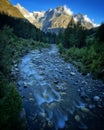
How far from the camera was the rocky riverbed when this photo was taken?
8.91 m

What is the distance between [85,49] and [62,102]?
21720mm

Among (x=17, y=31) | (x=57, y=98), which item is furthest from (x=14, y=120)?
(x=17, y=31)

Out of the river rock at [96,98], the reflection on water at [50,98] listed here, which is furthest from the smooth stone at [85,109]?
the river rock at [96,98]

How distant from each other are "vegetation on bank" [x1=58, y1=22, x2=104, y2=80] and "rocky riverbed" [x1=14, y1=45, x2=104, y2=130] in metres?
2.78

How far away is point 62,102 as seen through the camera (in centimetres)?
1158

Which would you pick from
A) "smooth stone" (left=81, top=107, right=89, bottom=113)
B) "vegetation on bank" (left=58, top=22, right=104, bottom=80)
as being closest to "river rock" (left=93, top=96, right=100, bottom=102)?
"smooth stone" (left=81, top=107, right=89, bottom=113)

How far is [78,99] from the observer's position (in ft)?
40.6

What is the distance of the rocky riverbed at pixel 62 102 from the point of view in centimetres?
891

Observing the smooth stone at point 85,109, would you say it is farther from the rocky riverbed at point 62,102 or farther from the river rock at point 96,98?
the river rock at point 96,98

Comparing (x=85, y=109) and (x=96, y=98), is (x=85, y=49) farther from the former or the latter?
(x=85, y=109)

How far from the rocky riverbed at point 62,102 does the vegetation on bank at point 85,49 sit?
9.12 ft

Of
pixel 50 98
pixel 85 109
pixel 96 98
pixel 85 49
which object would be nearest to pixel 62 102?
pixel 50 98

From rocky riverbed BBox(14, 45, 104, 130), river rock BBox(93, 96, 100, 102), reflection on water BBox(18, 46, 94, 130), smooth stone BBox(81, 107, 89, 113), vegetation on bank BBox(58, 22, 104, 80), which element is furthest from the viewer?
vegetation on bank BBox(58, 22, 104, 80)

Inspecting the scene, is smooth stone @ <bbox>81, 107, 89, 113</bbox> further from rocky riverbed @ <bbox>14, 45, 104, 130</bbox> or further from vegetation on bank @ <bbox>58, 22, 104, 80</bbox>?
vegetation on bank @ <bbox>58, 22, 104, 80</bbox>
